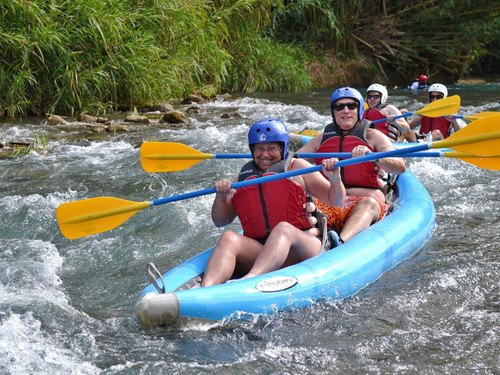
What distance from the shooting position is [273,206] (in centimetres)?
396

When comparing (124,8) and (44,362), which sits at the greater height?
(124,8)

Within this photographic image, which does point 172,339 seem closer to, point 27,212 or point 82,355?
point 82,355

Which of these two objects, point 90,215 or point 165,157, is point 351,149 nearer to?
point 165,157

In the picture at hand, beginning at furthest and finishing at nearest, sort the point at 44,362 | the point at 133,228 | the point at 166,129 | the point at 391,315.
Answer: the point at 166,129
the point at 133,228
the point at 391,315
the point at 44,362

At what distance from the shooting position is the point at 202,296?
3379 millimetres

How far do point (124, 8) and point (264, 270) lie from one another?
7468 mm

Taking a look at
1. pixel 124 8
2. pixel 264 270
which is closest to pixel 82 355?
pixel 264 270

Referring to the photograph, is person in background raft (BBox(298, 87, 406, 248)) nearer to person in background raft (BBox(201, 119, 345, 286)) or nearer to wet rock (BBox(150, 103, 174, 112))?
person in background raft (BBox(201, 119, 345, 286))

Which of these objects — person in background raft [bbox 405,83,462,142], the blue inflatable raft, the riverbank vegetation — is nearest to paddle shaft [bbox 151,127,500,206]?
the blue inflatable raft

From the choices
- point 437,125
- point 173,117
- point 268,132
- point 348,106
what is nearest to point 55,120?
point 173,117

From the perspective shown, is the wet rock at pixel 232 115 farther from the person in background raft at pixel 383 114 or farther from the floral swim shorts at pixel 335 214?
the floral swim shorts at pixel 335 214

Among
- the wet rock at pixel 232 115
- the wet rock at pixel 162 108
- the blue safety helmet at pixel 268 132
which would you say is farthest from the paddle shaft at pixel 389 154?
the wet rock at pixel 162 108

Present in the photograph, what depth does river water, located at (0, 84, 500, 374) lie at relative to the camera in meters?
3.12

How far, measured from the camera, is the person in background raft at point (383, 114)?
714 cm
